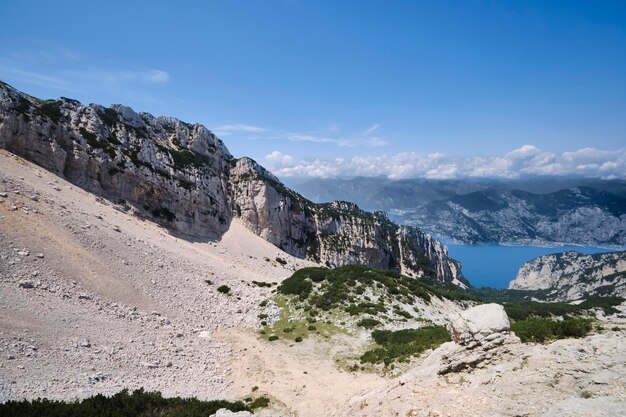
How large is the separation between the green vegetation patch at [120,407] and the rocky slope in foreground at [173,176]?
53605mm

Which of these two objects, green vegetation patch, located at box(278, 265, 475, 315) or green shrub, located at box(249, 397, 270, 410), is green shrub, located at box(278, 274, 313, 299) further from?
green shrub, located at box(249, 397, 270, 410)

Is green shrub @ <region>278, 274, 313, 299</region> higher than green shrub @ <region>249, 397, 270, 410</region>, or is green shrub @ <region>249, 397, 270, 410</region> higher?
green shrub @ <region>278, 274, 313, 299</region>

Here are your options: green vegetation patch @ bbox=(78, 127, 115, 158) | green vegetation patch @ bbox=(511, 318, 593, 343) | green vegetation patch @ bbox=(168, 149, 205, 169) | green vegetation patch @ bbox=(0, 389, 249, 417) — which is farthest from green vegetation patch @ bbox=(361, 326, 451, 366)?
green vegetation patch @ bbox=(168, 149, 205, 169)

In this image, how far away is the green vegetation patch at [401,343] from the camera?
20.6 m

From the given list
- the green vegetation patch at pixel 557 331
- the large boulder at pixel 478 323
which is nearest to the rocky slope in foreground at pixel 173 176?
the large boulder at pixel 478 323

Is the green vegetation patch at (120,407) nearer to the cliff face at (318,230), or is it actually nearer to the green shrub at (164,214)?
the green shrub at (164,214)

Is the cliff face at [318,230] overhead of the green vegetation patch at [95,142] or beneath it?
beneath

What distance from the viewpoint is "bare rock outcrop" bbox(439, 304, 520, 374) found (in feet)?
40.2

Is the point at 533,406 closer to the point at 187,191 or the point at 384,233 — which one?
the point at 187,191

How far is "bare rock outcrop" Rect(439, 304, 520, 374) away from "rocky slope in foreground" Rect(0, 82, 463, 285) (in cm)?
6484

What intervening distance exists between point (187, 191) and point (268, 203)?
26464 mm

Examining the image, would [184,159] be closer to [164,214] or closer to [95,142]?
[164,214]

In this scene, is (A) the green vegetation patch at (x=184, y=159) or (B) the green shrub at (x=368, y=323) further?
(A) the green vegetation patch at (x=184, y=159)

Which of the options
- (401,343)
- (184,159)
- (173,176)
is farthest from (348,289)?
(184,159)
